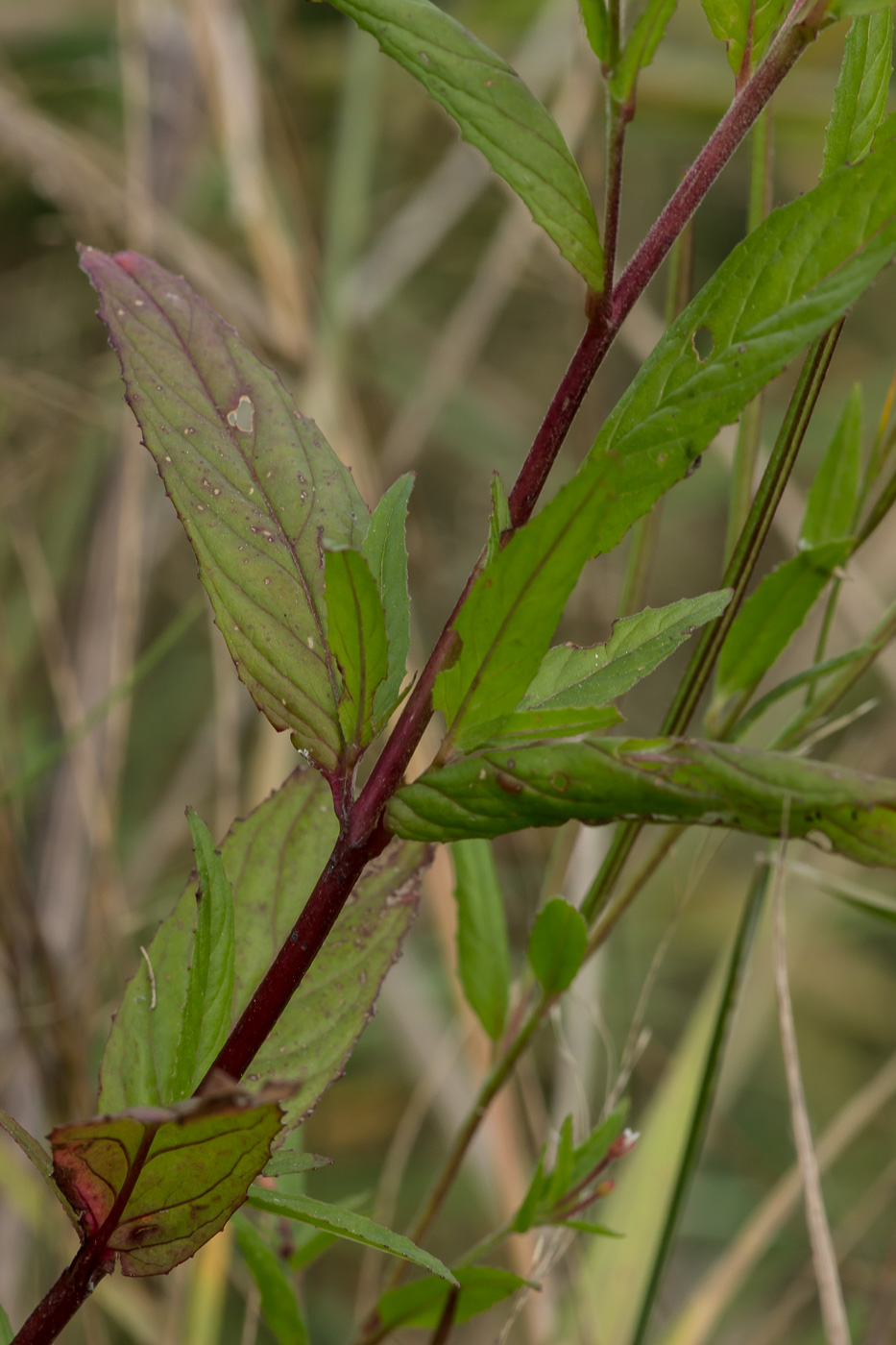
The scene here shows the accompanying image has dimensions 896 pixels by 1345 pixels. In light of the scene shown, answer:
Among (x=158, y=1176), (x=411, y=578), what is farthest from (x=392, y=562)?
(x=411, y=578)

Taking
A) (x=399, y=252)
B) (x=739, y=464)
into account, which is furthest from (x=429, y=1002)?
(x=739, y=464)

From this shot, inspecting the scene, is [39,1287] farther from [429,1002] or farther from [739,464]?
[739,464]

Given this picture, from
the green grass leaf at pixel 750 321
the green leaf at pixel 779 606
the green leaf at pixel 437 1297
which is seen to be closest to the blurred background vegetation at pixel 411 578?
the green leaf at pixel 437 1297

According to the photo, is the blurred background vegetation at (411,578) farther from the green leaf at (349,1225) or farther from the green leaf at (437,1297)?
the green leaf at (349,1225)

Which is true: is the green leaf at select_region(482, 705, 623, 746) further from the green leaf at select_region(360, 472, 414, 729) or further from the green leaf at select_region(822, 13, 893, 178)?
the green leaf at select_region(822, 13, 893, 178)

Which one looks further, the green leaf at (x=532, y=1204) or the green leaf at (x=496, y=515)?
the green leaf at (x=532, y=1204)

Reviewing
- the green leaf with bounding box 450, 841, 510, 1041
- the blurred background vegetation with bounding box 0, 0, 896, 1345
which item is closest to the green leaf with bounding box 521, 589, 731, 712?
the green leaf with bounding box 450, 841, 510, 1041
